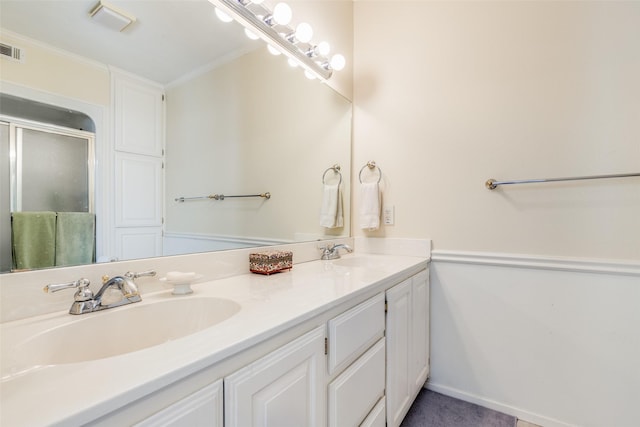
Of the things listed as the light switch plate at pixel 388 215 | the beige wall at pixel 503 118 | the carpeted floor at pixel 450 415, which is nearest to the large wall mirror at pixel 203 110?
the light switch plate at pixel 388 215

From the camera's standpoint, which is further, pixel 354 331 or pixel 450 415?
pixel 450 415

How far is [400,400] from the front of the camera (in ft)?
4.20

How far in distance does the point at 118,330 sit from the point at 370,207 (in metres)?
1.37

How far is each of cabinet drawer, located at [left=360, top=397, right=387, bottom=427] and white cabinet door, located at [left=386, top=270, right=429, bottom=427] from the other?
4 centimetres

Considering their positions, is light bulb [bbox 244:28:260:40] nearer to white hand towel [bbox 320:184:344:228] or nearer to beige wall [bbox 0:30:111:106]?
beige wall [bbox 0:30:111:106]

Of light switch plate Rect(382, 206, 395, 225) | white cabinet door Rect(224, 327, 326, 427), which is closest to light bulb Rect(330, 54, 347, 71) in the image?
light switch plate Rect(382, 206, 395, 225)

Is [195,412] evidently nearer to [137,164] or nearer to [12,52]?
[137,164]

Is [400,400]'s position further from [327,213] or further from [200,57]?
[200,57]

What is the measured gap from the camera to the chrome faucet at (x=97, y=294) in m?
0.69

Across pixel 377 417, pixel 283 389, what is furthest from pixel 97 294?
pixel 377 417

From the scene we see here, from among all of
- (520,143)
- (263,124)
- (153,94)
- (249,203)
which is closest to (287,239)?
(249,203)

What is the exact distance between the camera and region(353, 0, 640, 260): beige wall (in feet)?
4.14

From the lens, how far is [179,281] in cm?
87

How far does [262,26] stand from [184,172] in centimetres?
75
